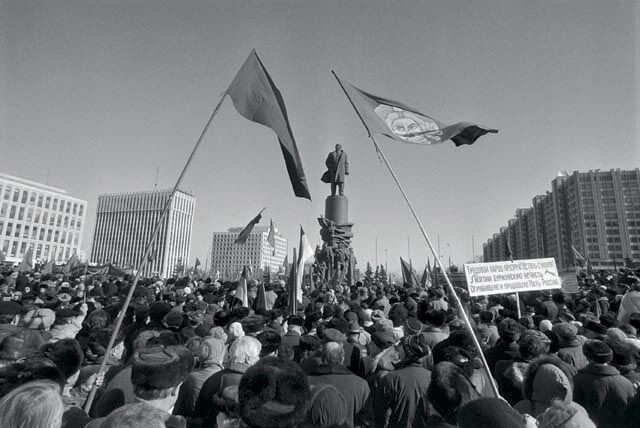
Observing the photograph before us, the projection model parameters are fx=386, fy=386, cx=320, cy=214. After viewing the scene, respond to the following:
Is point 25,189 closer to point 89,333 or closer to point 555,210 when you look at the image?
point 89,333

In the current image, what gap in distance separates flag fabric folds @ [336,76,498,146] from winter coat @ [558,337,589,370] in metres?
3.10

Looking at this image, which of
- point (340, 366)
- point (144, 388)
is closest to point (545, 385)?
point (340, 366)

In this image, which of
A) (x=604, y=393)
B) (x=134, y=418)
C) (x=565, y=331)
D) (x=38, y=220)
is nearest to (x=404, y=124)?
(x=565, y=331)

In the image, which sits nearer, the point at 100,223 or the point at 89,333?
the point at 89,333

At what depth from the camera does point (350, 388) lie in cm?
352

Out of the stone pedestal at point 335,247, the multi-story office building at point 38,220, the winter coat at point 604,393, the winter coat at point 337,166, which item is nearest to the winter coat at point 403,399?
the winter coat at point 604,393

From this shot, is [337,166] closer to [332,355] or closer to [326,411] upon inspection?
[332,355]

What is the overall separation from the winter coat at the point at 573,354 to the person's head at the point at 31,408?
5230 millimetres

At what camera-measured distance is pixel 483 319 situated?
7.10m

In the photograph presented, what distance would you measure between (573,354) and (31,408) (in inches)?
216

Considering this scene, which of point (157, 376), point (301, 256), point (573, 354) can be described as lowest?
point (573, 354)

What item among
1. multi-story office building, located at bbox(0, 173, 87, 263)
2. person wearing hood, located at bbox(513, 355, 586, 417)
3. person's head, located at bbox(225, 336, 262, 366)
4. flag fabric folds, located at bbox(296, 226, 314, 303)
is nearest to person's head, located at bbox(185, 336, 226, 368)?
person's head, located at bbox(225, 336, 262, 366)

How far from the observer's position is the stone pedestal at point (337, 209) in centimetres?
2133

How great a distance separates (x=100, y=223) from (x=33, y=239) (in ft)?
157
